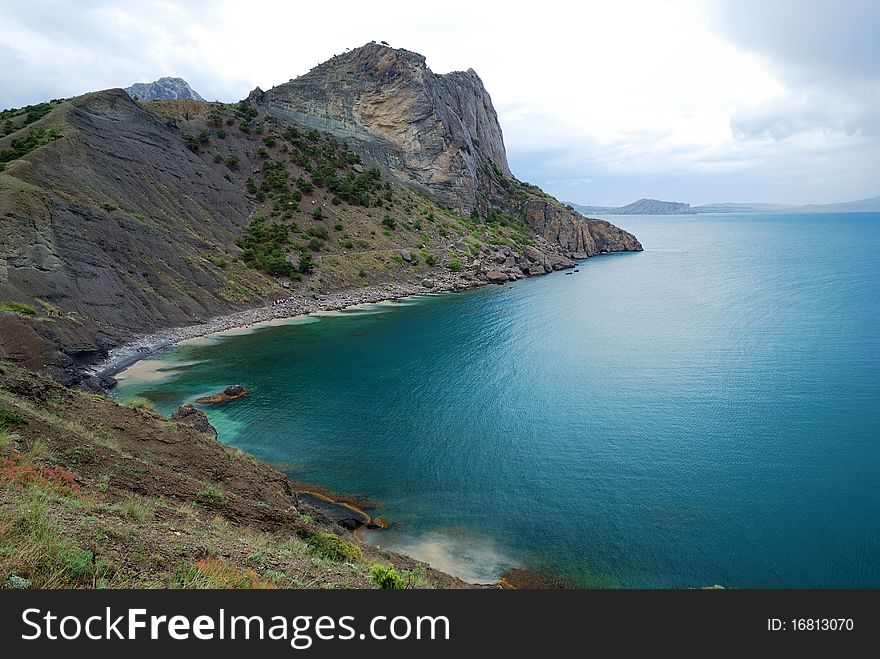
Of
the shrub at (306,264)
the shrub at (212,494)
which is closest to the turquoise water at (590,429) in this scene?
the shrub at (212,494)

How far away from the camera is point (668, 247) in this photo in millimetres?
155750

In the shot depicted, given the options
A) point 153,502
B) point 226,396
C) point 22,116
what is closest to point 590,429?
point 153,502

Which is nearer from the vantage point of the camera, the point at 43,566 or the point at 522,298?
the point at 43,566

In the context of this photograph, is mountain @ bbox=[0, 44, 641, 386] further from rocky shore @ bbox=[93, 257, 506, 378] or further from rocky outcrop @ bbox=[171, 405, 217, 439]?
rocky outcrop @ bbox=[171, 405, 217, 439]

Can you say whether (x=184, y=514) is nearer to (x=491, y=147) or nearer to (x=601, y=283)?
(x=601, y=283)

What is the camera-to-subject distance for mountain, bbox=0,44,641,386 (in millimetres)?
44750

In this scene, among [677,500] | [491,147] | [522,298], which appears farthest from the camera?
[491,147]

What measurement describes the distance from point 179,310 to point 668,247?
14279cm

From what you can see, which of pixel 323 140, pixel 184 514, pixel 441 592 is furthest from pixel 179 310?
pixel 323 140

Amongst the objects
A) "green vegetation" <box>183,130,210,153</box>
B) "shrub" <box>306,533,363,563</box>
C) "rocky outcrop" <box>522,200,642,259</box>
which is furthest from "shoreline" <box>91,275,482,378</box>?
"rocky outcrop" <box>522,200,642,259</box>

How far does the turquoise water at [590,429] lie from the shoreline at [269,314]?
2535mm

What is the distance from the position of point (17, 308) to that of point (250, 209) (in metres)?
46.1

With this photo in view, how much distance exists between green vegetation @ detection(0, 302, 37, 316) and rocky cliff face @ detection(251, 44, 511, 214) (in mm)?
83993

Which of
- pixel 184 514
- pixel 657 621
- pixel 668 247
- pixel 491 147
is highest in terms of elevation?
pixel 491 147
